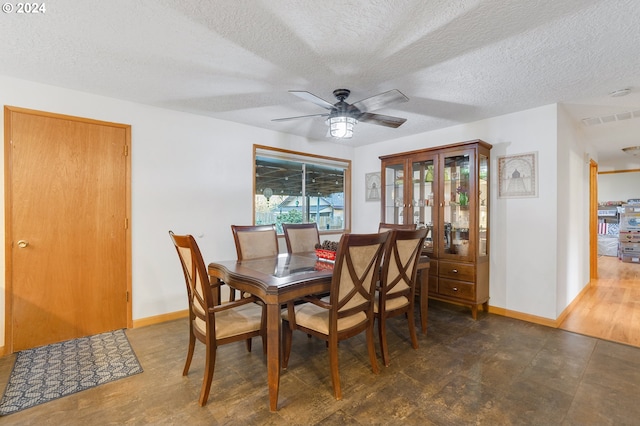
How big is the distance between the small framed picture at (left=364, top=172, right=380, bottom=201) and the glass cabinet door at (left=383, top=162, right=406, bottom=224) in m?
0.64

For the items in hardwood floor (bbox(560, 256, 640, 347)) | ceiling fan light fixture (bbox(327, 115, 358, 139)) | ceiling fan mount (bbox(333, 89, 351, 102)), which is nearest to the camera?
ceiling fan light fixture (bbox(327, 115, 358, 139))

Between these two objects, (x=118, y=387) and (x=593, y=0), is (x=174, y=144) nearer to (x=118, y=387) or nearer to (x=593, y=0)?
(x=118, y=387)

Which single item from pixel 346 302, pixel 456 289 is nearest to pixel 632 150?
pixel 456 289

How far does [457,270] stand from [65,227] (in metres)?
4.07

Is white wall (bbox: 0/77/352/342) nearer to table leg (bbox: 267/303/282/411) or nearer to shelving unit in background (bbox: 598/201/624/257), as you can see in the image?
table leg (bbox: 267/303/282/411)

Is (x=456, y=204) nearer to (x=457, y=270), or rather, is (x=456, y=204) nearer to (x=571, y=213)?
(x=457, y=270)

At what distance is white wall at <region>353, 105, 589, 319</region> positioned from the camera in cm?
317

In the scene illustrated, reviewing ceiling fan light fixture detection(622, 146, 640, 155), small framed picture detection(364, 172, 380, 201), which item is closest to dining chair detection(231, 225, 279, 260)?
small framed picture detection(364, 172, 380, 201)

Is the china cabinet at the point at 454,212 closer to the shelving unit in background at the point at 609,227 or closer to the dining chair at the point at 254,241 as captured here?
the dining chair at the point at 254,241

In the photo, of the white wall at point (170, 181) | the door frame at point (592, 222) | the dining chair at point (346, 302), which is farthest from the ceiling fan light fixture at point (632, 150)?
the white wall at point (170, 181)

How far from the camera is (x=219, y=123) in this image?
12.1 feet

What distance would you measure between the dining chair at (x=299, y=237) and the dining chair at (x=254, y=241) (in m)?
0.23

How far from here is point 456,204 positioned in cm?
362

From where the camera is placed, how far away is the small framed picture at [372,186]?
4.97 meters
